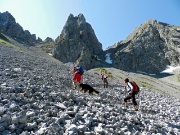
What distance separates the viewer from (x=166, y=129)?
15586 mm

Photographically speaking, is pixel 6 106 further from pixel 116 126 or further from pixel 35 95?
pixel 116 126

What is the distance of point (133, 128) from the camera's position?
13.9 metres

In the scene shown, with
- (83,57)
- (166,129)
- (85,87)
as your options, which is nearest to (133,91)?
(85,87)

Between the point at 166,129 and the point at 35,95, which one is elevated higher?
the point at 35,95

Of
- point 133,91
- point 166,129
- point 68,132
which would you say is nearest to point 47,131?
point 68,132

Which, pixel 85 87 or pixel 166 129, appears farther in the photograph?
pixel 85 87

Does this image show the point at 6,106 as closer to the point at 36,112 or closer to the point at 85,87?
the point at 36,112

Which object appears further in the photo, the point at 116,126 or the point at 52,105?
the point at 52,105

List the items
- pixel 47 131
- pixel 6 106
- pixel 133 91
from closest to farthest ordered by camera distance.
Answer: pixel 47 131 < pixel 6 106 < pixel 133 91

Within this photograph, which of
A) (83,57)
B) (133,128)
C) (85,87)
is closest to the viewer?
(133,128)

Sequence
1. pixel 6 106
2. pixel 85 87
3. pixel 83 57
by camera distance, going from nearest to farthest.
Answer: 1. pixel 6 106
2. pixel 85 87
3. pixel 83 57

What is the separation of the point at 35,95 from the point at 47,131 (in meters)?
5.78

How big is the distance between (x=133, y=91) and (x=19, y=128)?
43.0ft

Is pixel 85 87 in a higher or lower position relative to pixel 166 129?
higher
